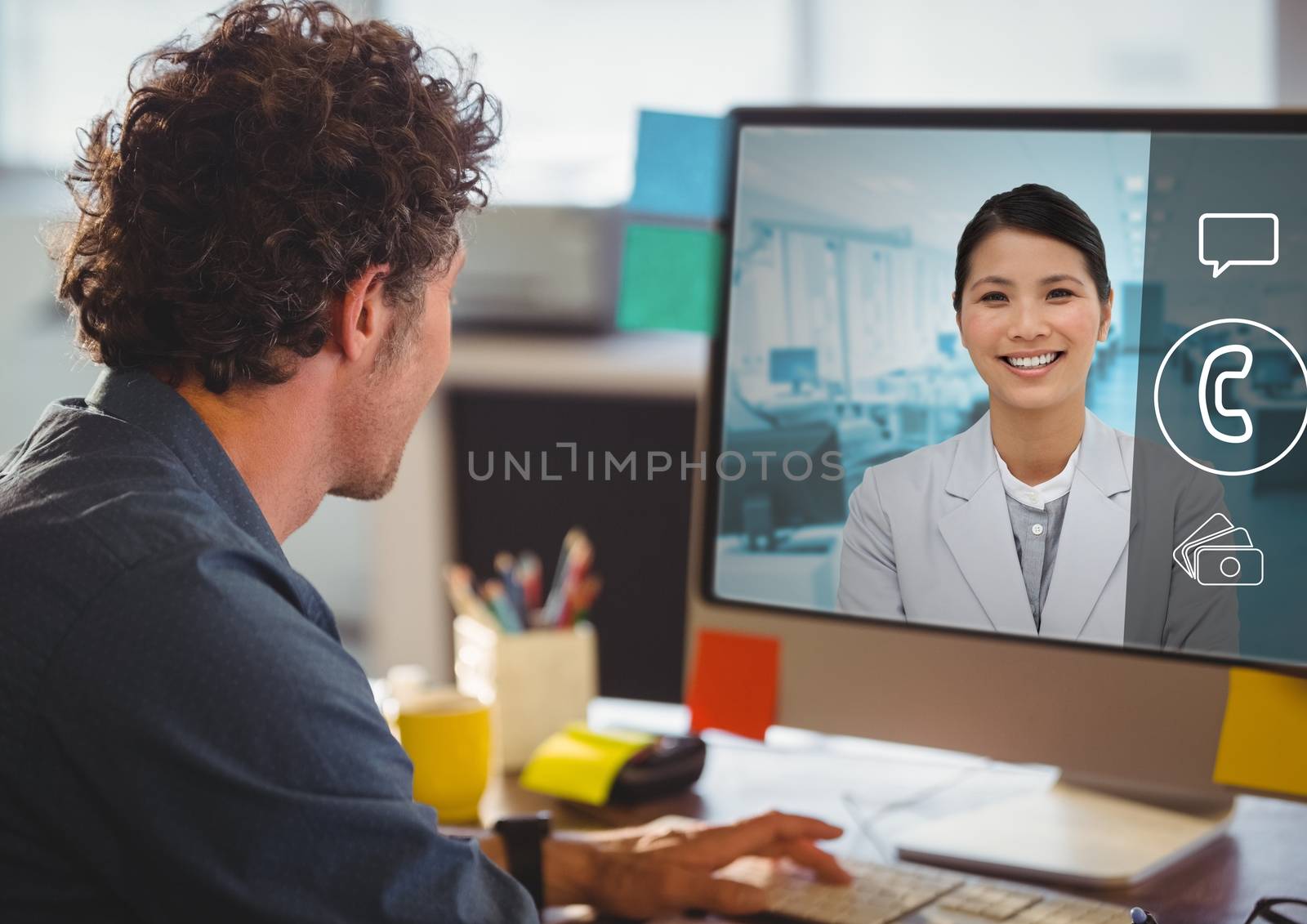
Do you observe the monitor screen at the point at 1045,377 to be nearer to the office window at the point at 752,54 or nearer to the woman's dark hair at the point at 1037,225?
the woman's dark hair at the point at 1037,225

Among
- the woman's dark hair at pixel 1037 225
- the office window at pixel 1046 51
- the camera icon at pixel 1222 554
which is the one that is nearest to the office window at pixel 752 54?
the office window at pixel 1046 51

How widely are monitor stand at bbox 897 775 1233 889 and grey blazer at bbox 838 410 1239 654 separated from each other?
16 cm

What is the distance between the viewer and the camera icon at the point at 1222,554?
85 cm

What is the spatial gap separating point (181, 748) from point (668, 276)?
2.02 feet

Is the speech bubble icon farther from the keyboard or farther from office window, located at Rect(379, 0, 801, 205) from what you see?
office window, located at Rect(379, 0, 801, 205)

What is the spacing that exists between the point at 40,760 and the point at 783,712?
0.58 metres

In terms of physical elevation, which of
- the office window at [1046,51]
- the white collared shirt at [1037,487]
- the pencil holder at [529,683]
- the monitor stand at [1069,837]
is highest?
the office window at [1046,51]

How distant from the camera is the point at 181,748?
624mm

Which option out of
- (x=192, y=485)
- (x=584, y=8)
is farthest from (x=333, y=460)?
(x=584, y=8)

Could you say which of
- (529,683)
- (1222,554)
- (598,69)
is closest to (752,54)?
(598,69)

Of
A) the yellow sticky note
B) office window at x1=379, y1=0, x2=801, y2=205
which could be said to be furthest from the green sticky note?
office window at x1=379, y1=0, x2=801, y2=205

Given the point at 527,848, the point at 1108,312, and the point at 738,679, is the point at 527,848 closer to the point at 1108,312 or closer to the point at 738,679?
the point at 738,679

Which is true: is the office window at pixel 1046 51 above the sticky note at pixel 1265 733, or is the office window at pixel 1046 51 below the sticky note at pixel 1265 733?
above

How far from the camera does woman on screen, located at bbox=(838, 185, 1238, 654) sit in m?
0.86
